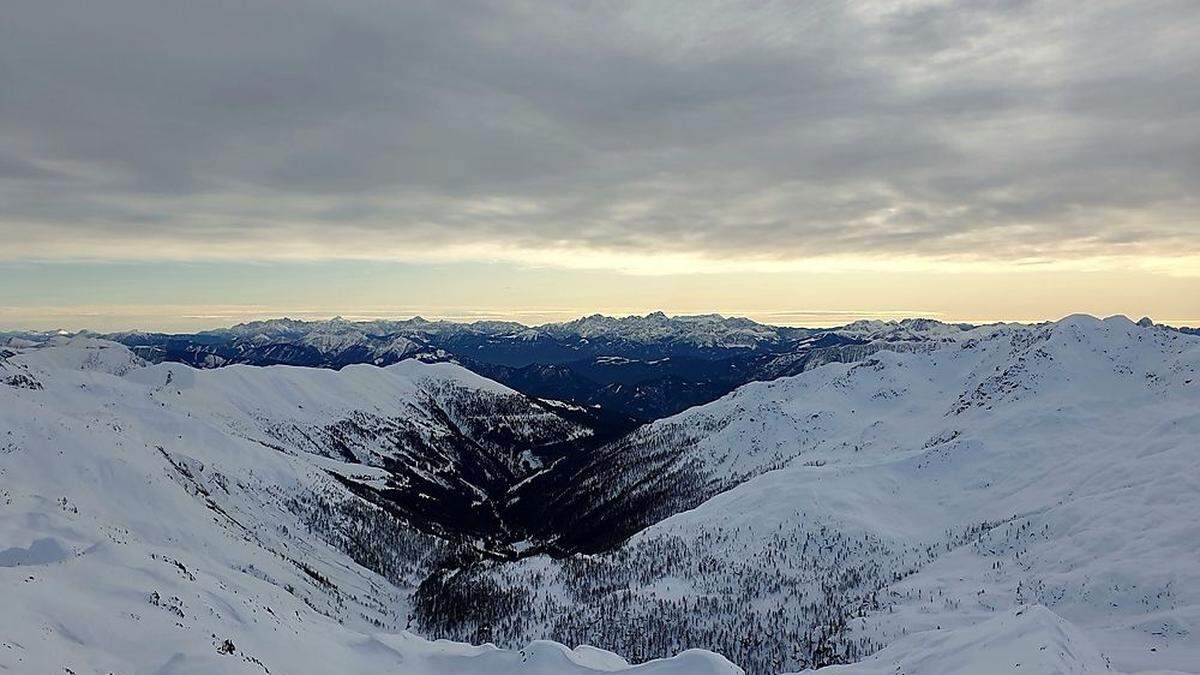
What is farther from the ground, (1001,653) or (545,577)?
(1001,653)

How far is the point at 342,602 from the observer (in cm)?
16325

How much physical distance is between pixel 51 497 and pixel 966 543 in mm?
218642

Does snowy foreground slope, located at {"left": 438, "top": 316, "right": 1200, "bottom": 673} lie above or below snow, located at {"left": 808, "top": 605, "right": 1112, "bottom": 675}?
below

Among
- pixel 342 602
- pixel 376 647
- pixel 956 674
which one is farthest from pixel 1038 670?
pixel 342 602

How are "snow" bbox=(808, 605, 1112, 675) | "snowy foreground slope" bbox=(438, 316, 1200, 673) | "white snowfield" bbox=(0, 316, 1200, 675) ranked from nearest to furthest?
Answer: "snow" bbox=(808, 605, 1112, 675), "white snowfield" bbox=(0, 316, 1200, 675), "snowy foreground slope" bbox=(438, 316, 1200, 673)

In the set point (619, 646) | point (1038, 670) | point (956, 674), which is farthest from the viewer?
point (619, 646)

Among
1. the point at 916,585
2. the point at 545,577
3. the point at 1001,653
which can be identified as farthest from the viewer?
the point at 545,577

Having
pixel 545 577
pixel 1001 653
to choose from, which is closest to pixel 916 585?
pixel 1001 653

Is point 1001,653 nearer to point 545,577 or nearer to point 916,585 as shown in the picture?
point 916,585

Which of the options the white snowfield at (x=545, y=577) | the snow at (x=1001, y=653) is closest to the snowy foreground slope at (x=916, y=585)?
the snow at (x=1001, y=653)

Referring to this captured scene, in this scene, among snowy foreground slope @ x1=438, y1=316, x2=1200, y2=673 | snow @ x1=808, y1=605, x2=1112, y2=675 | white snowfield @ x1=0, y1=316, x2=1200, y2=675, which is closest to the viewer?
snow @ x1=808, y1=605, x2=1112, y2=675

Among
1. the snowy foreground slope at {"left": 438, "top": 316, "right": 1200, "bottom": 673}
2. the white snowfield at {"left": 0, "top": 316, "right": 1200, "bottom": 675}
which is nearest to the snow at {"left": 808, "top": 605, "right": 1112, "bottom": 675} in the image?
the white snowfield at {"left": 0, "top": 316, "right": 1200, "bottom": 675}

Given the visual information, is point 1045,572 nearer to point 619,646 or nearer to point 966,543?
point 966,543

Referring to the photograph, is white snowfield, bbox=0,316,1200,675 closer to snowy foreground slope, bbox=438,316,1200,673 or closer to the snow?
the snow
